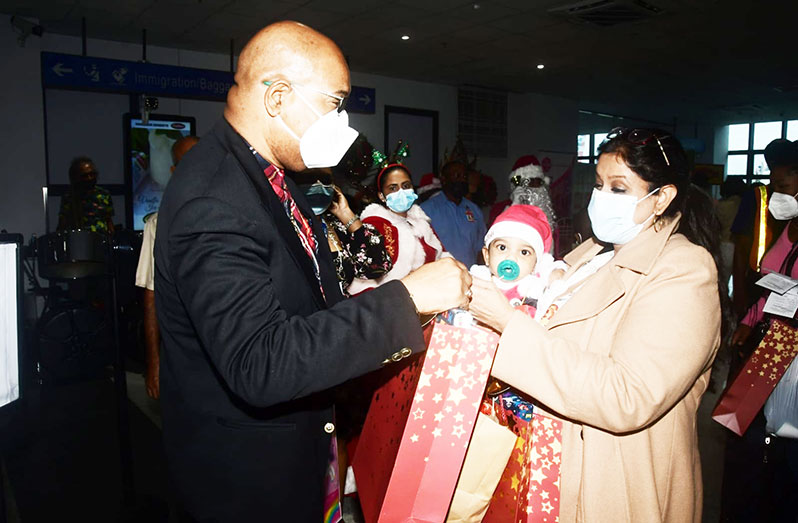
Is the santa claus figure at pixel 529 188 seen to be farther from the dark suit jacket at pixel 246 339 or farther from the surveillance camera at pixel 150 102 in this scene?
the dark suit jacket at pixel 246 339

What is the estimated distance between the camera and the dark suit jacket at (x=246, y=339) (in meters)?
0.96

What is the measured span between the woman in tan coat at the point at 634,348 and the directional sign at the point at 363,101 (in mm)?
6837

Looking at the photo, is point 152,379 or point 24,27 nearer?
point 152,379

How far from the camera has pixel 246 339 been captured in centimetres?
95

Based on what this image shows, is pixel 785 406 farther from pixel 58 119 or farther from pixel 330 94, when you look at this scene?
pixel 58 119

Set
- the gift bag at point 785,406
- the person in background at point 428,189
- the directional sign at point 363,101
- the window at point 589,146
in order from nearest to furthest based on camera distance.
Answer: the gift bag at point 785,406
the person in background at point 428,189
the directional sign at point 363,101
the window at point 589,146

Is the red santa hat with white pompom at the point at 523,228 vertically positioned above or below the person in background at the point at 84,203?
below

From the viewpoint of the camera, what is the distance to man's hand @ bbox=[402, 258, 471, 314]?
1104mm

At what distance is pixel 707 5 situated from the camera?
544cm

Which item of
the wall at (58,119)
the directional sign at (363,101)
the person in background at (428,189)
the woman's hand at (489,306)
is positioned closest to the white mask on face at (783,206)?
the woman's hand at (489,306)

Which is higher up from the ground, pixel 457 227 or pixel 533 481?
pixel 457 227

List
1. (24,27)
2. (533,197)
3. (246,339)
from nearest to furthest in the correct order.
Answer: (246,339)
(24,27)
(533,197)

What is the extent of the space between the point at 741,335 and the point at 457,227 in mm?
2733

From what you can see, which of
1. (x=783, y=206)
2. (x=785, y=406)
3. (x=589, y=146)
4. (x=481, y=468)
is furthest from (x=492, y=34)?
(x=589, y=146)
